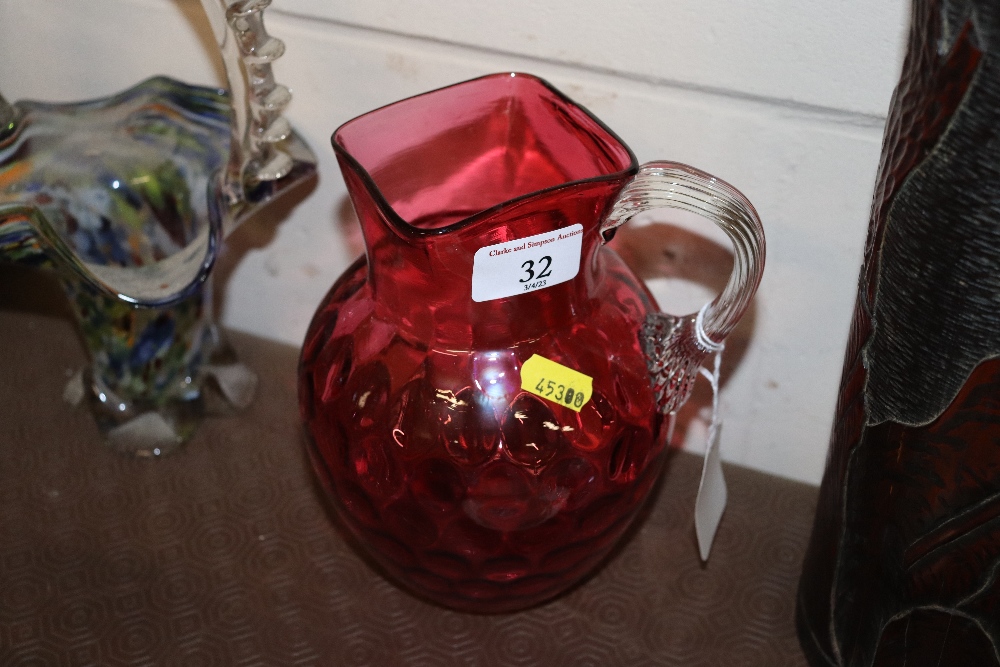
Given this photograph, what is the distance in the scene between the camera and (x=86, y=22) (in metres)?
0.71

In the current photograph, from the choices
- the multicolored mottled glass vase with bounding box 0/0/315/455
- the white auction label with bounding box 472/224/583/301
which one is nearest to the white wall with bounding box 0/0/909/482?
the multicolored mottled glass vase with bounding box 0/0/315/455

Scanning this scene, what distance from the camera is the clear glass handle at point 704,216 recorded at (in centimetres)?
48

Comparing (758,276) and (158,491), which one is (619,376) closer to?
(758,276)

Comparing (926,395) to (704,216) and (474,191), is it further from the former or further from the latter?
(474,191)

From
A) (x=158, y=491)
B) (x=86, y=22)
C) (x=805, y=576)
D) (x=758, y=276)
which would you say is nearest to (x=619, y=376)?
(x=758, y=276)

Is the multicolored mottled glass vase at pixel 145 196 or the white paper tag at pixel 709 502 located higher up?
the multicolored mottled glass vase at pixel 145 196

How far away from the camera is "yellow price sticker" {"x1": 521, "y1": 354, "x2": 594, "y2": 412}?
0.48 m

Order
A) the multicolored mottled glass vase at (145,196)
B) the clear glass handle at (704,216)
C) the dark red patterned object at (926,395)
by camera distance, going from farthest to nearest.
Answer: the multicolored mottled glass vase at (145,196) → the clear glass handle at (704,216) → the dark red patterned object at (926,395)

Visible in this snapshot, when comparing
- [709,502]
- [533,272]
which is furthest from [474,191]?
[709,502]

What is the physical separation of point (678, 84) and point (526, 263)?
0.60 feet

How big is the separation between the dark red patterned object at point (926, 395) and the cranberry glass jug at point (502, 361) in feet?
0.26

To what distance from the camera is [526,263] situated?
461 millimetres

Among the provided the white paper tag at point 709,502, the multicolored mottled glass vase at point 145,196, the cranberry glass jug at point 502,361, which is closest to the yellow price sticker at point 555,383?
the cranberry glass jug at point 502,361

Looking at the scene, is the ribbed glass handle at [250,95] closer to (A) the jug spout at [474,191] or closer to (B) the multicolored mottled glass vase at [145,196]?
→ (B) the multicolored mottled glass vase at [145,196]
